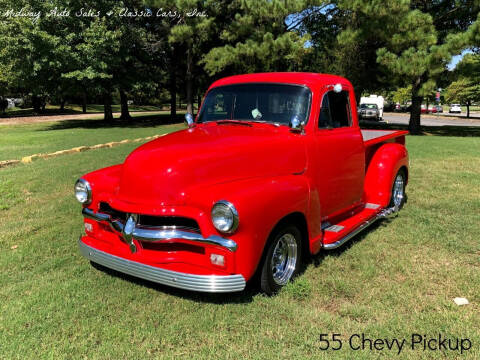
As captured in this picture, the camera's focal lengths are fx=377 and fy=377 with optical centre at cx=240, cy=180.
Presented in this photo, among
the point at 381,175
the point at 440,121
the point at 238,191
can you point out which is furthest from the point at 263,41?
the point at 440,121

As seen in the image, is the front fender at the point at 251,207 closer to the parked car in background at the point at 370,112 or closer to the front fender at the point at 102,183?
the front fender at the point at 102,183

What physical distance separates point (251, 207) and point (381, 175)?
10.2ft

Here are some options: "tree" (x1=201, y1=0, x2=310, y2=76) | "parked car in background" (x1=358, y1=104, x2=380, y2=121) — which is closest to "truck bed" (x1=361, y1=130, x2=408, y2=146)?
"tree" (x1=201, y1=0, x2=310, y2=76)

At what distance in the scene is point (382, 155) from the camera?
18.0 feet

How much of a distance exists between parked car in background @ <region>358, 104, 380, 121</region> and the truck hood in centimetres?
2915

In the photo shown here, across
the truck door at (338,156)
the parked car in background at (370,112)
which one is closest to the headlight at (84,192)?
the truck door at (338,156)

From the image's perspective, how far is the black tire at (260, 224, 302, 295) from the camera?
318 cm

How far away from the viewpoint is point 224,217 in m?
2.79

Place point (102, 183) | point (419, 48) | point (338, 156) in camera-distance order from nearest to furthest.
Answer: point (102, 183)
point (338, 156)
point (419, 48)

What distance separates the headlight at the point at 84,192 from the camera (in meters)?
3.65

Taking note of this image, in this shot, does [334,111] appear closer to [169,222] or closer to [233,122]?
[233,122]

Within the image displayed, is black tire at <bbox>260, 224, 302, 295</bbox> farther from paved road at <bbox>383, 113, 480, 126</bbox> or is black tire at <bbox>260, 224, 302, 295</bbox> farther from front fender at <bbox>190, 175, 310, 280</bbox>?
paved road at <bbox>383, 113, 480, 126</bbox>

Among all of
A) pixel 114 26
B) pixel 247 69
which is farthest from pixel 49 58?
pixel 247 69

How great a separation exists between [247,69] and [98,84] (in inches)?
344
